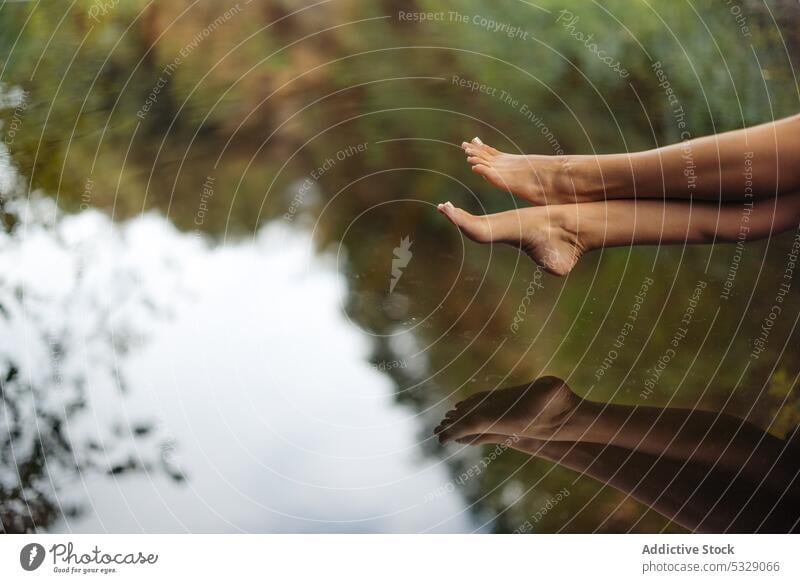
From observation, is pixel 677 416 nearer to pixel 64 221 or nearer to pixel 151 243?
pixel 151 243

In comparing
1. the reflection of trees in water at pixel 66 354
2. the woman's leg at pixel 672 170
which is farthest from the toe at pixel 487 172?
the reflection of trees in water at pixel 66 354

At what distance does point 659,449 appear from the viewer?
1.42 metres

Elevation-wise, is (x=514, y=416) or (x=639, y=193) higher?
(x=639, y=193)

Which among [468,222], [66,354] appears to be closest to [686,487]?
[468,222]

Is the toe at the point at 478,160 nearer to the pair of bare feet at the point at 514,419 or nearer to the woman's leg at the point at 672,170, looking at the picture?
the woman's leg at the point at 672,170

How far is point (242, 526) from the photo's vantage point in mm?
1385

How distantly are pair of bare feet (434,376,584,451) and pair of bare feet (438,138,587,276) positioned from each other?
223 mm

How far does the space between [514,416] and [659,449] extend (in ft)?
0.85

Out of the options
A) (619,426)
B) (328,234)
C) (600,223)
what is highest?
(328,234)

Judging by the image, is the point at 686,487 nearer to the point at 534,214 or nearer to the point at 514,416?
the point at 514,416

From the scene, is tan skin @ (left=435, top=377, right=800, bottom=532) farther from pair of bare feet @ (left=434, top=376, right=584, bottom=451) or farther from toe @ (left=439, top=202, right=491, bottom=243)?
toe @ (left=439, top=202, right=491, bottom=243)

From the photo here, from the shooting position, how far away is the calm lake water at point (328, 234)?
1.42 metres

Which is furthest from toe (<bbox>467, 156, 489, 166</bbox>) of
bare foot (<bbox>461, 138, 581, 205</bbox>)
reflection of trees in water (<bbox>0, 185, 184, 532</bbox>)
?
reflection of trees in water (<bbox>0, 185, 184, 532</bbox>)
